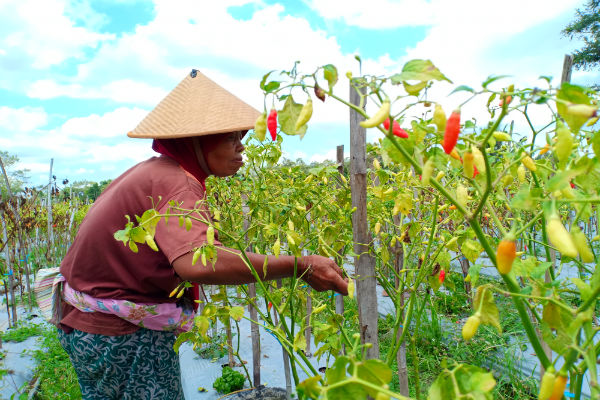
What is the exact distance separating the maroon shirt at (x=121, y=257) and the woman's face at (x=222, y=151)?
0.12 m

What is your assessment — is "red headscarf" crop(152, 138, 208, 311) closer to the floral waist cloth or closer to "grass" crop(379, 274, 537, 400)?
the floral waist cloth

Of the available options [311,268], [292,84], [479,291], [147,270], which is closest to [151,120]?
[147,270]

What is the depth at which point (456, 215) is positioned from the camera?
1.29 meters

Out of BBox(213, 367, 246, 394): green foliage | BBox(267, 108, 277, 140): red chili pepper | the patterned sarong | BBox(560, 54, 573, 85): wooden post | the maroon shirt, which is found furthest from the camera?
BBox(213, 367, 246, 394): green foliage

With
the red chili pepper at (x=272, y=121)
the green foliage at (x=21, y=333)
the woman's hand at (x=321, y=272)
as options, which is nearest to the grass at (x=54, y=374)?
the green foliage at (x=21, y=333)

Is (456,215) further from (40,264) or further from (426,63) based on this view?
(40,264)

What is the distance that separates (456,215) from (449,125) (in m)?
0.77

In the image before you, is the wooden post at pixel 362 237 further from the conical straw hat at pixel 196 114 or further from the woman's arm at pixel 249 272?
the conical straw hat at pixel 196 114

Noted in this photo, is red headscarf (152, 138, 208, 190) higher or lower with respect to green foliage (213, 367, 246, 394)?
higher

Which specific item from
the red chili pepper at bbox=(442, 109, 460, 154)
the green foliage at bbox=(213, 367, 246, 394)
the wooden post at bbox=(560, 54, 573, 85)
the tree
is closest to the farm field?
the red chili pepper at bbox=(442, 109, 460, 154)

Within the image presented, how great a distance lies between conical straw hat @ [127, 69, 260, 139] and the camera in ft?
4.69

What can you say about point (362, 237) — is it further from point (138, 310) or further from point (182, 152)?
point (138, 310)

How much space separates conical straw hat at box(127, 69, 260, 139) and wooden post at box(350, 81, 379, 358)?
1.21ft

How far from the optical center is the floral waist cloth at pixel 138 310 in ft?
5.00
